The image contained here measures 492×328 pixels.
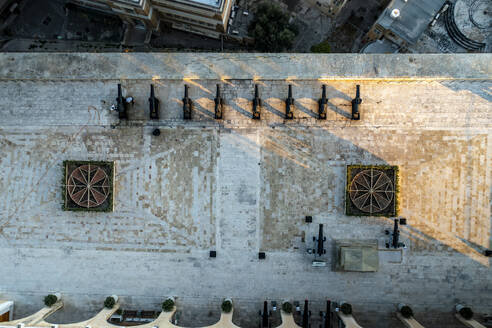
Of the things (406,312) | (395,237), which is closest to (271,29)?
(395,237)

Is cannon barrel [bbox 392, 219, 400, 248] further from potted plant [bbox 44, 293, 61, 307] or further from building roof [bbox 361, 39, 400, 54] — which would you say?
potted plant [bbox 44, 293, 61, 307]

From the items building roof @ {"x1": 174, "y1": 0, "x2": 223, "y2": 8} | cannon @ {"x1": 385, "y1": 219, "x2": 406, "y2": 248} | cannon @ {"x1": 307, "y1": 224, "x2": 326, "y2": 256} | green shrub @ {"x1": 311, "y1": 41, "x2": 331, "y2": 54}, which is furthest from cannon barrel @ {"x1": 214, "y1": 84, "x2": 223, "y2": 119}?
cannon @ {"x1": 385, "y1": 219, "x2": 406, "y2": 248}

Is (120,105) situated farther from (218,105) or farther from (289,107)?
(289,107)

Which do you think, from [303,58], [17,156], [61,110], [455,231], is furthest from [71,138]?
[455,231]

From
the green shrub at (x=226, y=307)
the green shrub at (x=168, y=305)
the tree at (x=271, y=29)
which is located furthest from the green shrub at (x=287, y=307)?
the tree at (x=271, y=29)

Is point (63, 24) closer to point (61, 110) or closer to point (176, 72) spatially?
point (61, 110)
